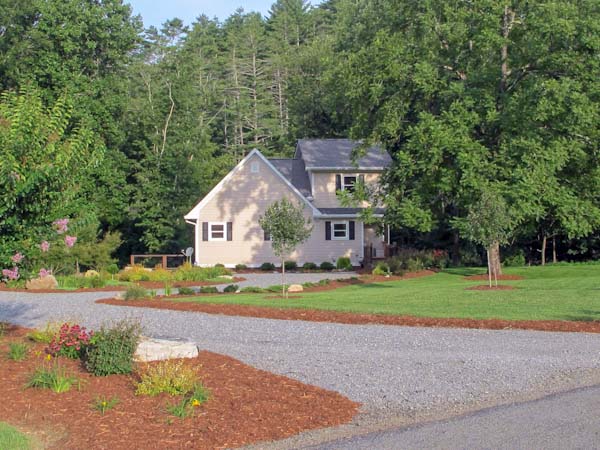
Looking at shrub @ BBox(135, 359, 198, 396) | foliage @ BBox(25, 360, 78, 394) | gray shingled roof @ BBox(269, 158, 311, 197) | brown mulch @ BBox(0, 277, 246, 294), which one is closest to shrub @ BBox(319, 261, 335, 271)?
gray shingled roof @ BBox(269, 158, 311, 197)

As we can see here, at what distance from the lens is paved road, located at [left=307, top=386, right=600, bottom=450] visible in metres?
7.94

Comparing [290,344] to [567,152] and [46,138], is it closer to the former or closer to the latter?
[46,138]

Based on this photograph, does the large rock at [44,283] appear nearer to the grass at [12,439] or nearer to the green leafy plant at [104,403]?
the green leafy plant at [104,403]

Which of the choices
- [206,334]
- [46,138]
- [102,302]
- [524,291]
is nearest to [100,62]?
[102,302]

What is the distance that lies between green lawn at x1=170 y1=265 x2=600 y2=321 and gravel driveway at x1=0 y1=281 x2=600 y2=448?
8.04ft

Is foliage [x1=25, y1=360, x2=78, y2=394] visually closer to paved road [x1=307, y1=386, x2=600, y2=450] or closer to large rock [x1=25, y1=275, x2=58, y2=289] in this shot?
paved road [x1=307, y1=386, x2=600, y2=450]

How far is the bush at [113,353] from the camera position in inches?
433

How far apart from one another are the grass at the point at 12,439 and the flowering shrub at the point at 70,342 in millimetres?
3507

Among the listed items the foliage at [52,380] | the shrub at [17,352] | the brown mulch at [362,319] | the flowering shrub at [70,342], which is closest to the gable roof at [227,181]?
the brown mulch at [362,319]

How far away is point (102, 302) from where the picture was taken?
24.2 meters

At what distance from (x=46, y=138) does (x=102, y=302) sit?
13.2 m

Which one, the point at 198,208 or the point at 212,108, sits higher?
the point at 212,108

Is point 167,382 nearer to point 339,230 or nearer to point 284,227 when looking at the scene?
point 284,227

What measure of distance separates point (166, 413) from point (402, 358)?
5.14m
